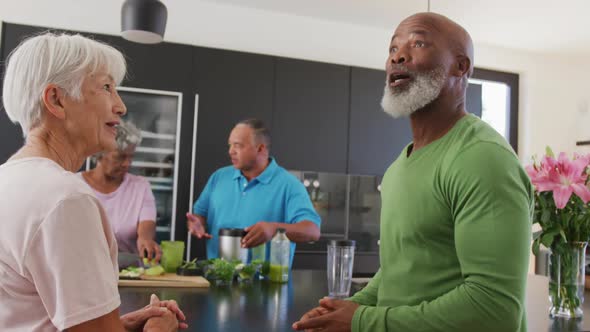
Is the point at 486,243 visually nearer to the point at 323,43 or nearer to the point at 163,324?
the point at 163,324

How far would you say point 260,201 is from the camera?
2756 mm

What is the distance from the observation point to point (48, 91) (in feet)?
3.35

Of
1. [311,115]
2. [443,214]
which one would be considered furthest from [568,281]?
[311,115]

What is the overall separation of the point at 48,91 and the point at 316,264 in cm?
324

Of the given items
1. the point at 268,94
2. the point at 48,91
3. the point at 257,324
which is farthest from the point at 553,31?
the point at 48,91

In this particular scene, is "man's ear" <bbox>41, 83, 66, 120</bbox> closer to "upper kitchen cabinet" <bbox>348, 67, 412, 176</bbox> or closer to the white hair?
the white hair

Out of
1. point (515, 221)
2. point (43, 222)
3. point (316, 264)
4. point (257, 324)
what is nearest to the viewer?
point (43, 222)

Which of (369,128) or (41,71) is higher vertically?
(369,128)

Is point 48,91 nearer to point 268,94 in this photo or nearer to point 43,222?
point 43,222

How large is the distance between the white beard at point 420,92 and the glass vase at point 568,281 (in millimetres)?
736

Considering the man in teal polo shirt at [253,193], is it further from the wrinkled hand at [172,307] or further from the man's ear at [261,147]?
the wrinkled hand at [172,307]

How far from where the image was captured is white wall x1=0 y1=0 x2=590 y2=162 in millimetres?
4023

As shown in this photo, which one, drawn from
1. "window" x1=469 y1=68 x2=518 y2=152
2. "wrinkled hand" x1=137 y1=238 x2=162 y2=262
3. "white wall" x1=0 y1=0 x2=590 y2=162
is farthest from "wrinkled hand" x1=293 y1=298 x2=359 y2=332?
"window" x1=469 y1=68 x2=518 y2=152

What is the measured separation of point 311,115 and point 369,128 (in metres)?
0.50
